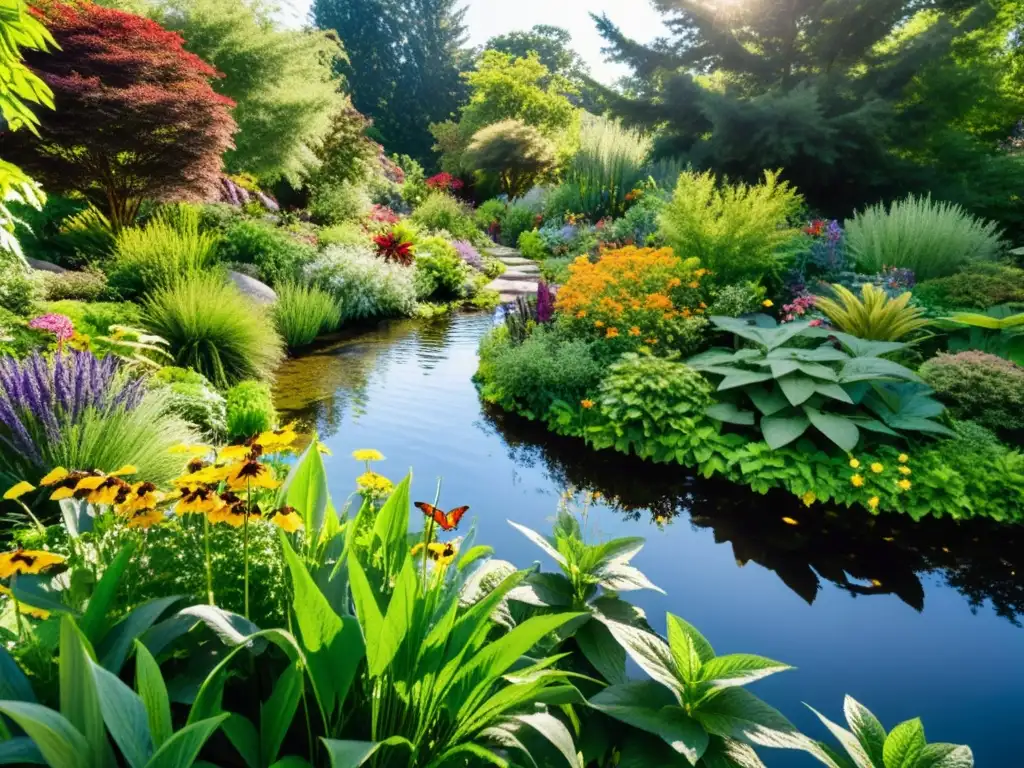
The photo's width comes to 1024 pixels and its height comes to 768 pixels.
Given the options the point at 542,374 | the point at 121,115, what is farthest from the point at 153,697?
the point at 121,115

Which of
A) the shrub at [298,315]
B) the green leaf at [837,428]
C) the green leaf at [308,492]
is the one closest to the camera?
the green leaf at [308,492]

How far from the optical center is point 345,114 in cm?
1575

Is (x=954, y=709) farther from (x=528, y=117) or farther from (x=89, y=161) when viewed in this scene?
(x=528, y=117)

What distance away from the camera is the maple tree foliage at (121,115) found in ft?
23.7

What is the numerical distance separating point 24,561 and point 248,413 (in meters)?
3.09

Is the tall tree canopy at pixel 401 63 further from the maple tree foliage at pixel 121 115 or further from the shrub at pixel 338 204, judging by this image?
the maple tree foliage at pixel 121 115

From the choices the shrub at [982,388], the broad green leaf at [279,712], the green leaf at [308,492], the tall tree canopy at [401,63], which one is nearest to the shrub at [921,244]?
the shrub at [982,388]

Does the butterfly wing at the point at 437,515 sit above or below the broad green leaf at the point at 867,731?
above

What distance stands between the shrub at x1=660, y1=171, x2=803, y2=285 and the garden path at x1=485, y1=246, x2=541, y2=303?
2308 millimetres

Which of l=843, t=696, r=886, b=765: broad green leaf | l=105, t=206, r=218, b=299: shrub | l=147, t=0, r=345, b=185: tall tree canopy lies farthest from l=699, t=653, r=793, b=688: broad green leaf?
l=147, t=0, r=345, b=185: tall tree canopy

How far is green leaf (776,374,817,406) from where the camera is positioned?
4.10 meters

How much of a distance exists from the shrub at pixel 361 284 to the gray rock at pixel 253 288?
27.1 inches

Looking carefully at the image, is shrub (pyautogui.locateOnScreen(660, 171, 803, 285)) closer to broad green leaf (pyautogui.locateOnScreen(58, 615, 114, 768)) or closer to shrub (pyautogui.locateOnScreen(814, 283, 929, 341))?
shrub (pyautogui.locateOnScreen(814, 283, 929, 341))

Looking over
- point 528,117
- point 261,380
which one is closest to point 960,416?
point 261,380
